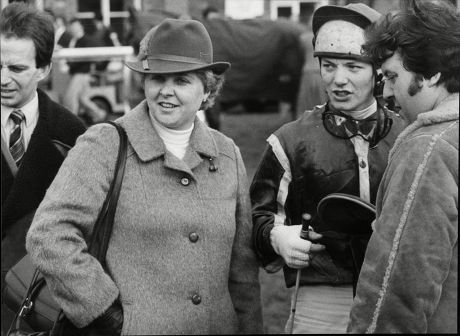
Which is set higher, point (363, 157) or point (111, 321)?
point (363, 157)

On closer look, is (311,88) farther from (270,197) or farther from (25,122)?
(270,197)

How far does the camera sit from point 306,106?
31.7ft

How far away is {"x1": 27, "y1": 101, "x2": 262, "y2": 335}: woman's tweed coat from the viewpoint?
2.69 m

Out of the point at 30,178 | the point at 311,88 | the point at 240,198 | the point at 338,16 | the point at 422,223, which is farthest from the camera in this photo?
the point at 311,88

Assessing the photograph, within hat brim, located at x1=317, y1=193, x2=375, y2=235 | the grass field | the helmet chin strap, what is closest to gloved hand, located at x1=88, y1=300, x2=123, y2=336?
hat brim, located at x1=317, y1=193, x2=375, y2=235

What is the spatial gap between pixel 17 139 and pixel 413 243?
2.19 metres

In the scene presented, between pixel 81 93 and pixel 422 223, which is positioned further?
pixel 81 93

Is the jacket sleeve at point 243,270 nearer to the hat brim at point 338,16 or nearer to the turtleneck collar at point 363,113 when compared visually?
the turtleneck collar at point 363,113

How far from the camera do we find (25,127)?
3.76 m

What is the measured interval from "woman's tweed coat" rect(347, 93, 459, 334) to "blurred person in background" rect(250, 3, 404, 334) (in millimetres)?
720

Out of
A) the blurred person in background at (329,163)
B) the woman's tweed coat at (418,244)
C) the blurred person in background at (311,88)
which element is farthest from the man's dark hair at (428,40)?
the blurred person in background at (311,88)

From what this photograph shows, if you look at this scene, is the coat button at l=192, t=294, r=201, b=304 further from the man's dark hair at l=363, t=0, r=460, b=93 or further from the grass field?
the grass field

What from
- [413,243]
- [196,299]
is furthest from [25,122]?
[413,243]

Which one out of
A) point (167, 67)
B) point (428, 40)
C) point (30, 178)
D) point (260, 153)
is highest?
point (428, 40)
